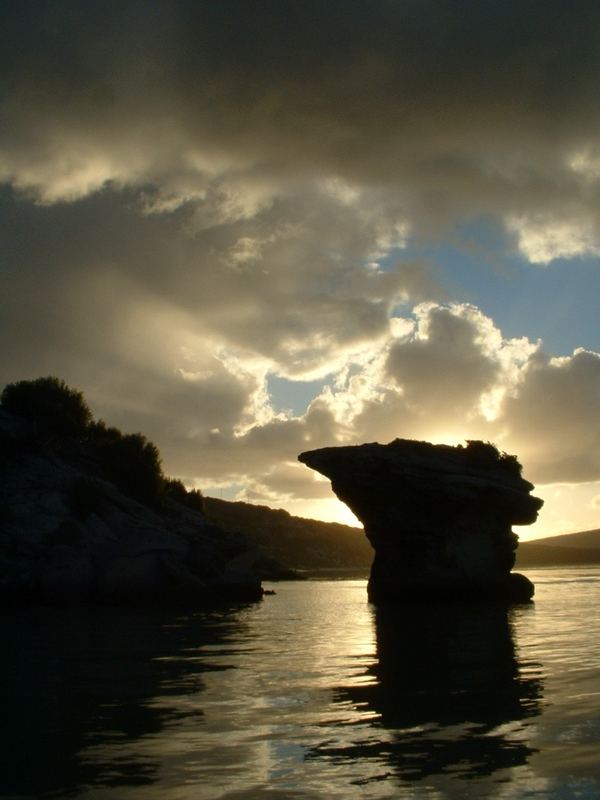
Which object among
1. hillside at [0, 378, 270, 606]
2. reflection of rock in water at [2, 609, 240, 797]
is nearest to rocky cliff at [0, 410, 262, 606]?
hillside at [0, 378, 270, 606]

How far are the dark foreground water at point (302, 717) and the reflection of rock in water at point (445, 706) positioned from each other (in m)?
0.04

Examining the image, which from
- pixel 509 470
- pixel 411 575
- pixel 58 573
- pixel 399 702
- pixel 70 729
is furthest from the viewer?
pixel 509 470

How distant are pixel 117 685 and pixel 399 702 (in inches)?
223

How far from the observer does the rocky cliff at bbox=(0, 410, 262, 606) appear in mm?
45594

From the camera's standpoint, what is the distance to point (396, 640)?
24.4 meters

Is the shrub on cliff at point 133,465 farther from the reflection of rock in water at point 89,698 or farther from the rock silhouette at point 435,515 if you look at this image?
the reflection of rock in water at point 89,698

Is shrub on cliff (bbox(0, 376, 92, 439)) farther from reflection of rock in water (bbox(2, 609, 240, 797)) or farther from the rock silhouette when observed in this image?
reflection of rock in water (bbox(2, 609, 240, 797))

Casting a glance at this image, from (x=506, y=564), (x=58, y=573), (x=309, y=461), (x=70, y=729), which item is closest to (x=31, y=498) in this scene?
(x=58, y=573)

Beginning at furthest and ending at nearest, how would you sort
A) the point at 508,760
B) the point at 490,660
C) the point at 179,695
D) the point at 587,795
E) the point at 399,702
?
the point at 490,660, the point at 179,695, the point at 399,702, the point at 508,760, the point at 587,795

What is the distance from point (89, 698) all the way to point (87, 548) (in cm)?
3633

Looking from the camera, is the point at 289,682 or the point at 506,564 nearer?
the point at 289,682

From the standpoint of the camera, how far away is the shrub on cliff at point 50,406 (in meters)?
71.9

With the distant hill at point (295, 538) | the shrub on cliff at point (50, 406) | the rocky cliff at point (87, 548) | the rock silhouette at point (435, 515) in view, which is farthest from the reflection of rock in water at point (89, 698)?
the distant hill at point (295, 538)

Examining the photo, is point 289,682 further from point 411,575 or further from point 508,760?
point 411,575
